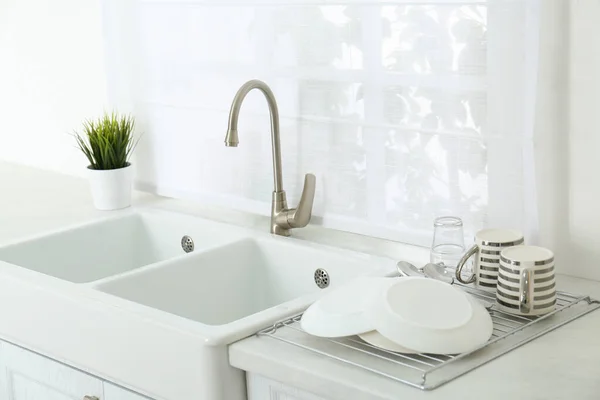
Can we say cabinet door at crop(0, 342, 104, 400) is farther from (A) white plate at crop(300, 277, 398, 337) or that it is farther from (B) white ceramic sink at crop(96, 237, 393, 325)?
(A) white plate at crop(300, 277, 398, 337)

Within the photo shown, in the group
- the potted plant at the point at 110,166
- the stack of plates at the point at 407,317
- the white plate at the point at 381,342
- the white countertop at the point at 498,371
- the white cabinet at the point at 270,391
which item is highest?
the potted plant at the point at 110,166

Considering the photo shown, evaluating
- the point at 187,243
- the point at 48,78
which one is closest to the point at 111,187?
the point at 187,243

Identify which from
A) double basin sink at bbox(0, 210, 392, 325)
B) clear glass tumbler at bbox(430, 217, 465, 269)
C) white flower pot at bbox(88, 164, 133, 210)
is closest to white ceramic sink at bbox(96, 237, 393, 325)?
double basin sink at bbox(0, 210, 392, 325)

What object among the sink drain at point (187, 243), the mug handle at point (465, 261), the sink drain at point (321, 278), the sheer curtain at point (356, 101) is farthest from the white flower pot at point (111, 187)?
the mug handle at point (465, 261)

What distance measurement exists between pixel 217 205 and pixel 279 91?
39 cm

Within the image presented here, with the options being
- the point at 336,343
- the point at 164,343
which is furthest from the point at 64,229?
the point at 336,343

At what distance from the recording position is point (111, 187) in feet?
8.27

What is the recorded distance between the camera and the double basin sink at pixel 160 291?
5.46ft

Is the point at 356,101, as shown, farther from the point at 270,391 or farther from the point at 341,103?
the point at 270,391

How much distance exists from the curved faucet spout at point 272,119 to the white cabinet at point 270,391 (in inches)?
23.8

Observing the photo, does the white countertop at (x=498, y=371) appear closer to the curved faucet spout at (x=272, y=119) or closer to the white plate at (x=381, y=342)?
the white plate at (x=381, y=342)

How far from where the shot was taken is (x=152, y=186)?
106 inches

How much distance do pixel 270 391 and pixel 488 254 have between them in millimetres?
477

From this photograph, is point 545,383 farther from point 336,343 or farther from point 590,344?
point 336,343
